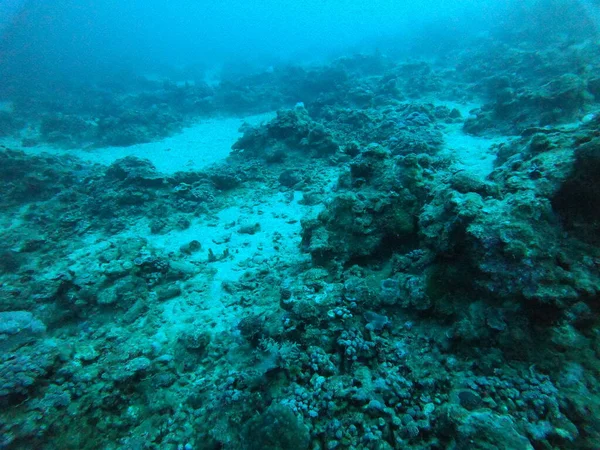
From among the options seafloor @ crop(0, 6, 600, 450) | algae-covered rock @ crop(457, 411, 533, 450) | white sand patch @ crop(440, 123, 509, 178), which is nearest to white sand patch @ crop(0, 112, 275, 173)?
seafloor @ crop(0, 6, 600, 450)

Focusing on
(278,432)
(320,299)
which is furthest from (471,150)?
(278,432)

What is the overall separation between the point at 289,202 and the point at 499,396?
22.8 ft

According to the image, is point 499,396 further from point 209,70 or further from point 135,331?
point 209,70

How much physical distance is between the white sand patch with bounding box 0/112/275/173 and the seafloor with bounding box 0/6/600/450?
2851mm

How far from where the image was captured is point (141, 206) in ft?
29.6

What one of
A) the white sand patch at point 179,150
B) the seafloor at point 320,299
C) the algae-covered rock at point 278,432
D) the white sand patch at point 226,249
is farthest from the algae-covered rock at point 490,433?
the white sand patch at point 179,150

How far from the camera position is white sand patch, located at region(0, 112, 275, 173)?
509 inches

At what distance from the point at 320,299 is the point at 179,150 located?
13.3m

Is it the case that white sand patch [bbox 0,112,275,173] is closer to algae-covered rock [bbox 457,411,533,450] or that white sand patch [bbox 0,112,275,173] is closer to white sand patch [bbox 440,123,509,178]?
white sand patch [bbox 440,123,509,178]

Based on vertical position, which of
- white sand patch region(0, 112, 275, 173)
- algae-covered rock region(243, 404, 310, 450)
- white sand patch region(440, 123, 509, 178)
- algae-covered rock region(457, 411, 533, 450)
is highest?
white sand patch region(0, 112, 275, 173)

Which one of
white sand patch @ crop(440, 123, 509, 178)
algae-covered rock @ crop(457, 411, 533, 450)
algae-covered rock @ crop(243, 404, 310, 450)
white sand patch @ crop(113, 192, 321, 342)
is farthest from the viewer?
white sand patch @ crop(440, 123, 509, 178)

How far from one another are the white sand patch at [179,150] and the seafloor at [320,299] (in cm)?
285

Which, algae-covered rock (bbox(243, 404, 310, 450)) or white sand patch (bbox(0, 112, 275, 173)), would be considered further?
white sand patch (bbox(0, 112, 275, 173))

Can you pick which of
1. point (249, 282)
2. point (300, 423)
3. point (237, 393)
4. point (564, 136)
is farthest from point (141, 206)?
point (564, 136)
